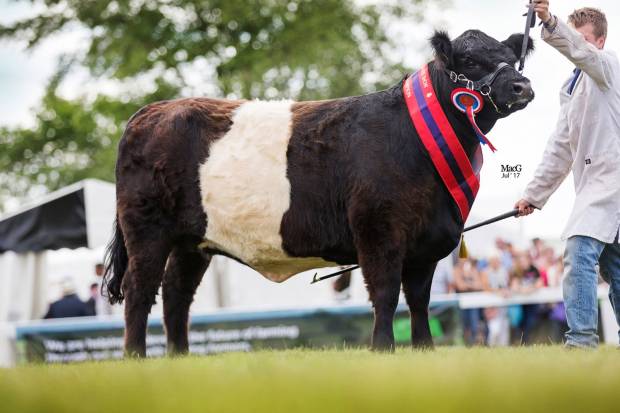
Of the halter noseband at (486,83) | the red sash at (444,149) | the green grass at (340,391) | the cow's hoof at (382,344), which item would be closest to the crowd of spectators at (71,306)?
the cow's hoof at (382,344)

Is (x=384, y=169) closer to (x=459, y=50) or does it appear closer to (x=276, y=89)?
(x=459, y=50)

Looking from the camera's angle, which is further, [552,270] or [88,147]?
[88,147]

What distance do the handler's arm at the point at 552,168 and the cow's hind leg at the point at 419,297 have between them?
90 cm

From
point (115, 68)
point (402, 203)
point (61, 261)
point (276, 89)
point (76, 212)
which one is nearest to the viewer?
point (402, 203)

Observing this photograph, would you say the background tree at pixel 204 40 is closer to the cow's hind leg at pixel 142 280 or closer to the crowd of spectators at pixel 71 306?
the crowd of spectators at pixel 71 306

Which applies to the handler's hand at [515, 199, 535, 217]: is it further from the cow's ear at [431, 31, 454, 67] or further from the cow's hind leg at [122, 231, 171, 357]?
the cow's hind leg at [122, 231, 171, 357]

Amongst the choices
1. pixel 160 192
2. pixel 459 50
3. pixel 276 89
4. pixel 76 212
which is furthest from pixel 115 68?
pixel 459 50

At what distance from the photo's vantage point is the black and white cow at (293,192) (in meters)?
5.62

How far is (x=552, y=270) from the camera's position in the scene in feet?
42.1

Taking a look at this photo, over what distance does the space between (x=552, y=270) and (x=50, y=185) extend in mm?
31695

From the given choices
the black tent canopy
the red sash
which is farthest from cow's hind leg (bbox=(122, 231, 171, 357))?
the black tent canopy

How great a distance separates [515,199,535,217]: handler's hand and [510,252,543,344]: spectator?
259 inches

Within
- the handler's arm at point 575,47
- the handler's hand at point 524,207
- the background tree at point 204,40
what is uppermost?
the background tree at point 204,40

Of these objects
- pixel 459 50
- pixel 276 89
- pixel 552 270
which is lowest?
pixel 552 270
